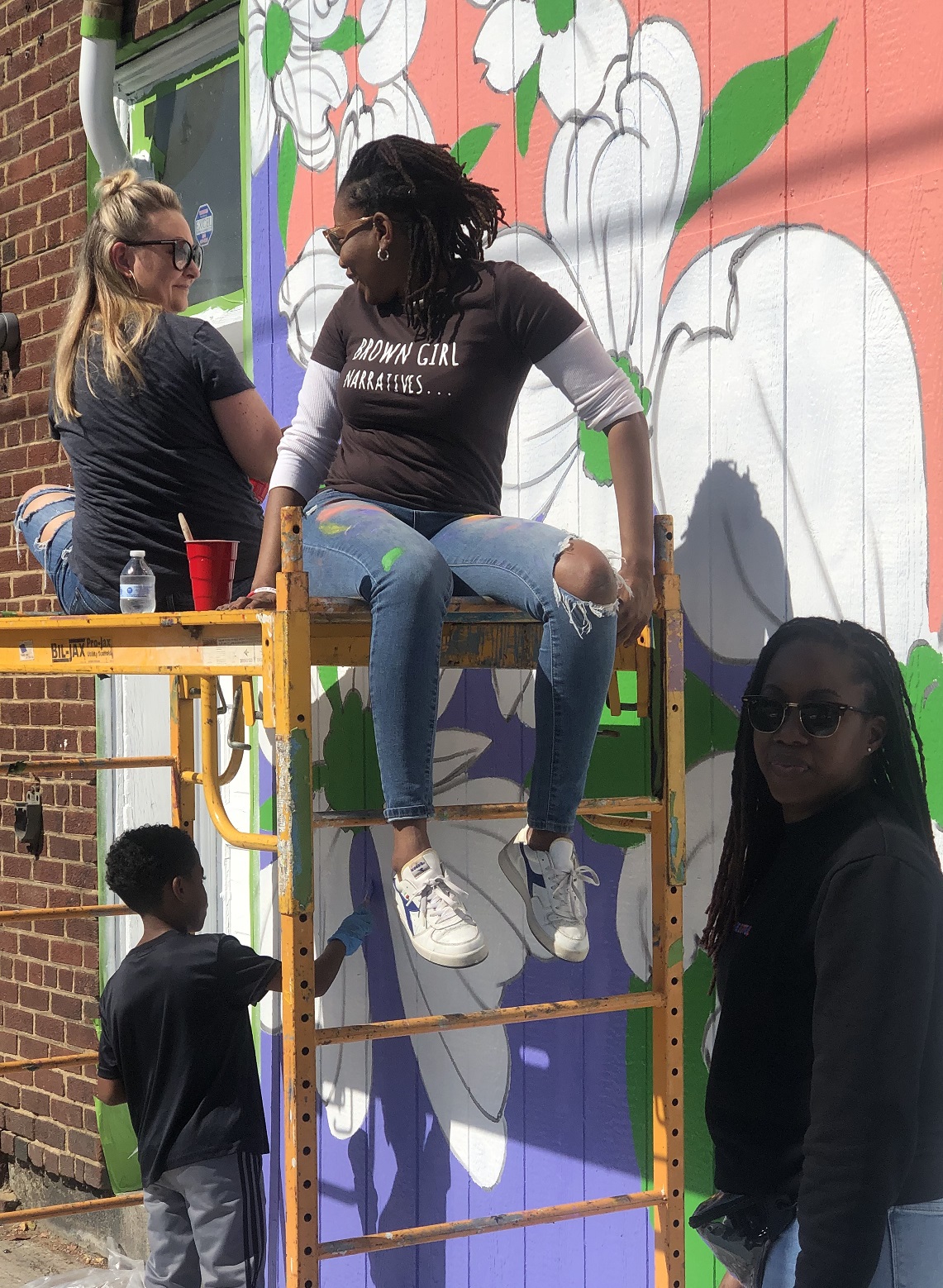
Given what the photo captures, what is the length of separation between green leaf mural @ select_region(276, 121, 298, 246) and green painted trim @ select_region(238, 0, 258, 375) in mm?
182

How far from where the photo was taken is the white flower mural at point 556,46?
351cm

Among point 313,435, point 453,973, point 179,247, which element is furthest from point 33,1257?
point 179,247

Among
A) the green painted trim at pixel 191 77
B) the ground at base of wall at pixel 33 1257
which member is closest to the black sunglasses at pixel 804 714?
the green painted trim at pixel 191 77

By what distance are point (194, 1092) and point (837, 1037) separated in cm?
197

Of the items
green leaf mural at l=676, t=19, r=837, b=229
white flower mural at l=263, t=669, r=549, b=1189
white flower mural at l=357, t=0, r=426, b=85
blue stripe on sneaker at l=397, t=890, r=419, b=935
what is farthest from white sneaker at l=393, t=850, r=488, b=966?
white flower mural at l=357, t=0, r=426, b=85

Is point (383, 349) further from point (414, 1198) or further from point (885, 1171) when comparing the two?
point (414, 1198)

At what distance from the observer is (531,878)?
9.07 ft

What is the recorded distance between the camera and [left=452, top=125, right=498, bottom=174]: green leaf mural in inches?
151

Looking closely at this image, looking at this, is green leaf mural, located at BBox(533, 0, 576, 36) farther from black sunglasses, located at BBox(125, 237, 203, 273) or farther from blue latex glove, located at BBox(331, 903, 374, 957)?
blue latex glove, located at BBox(331, 903, 374, 957)

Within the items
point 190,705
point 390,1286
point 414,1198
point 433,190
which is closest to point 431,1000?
point 414,1198

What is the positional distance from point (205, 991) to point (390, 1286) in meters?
1.21

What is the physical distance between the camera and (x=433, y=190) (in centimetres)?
301

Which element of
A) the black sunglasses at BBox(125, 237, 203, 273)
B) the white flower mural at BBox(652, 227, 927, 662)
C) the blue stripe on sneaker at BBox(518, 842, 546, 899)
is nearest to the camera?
the blue stripe on sneaker at BBox(518, 842, 546, 899)

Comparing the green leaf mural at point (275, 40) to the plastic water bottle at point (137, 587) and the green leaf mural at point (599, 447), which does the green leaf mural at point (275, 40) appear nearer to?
the green leaf mural at point (599, 447)
